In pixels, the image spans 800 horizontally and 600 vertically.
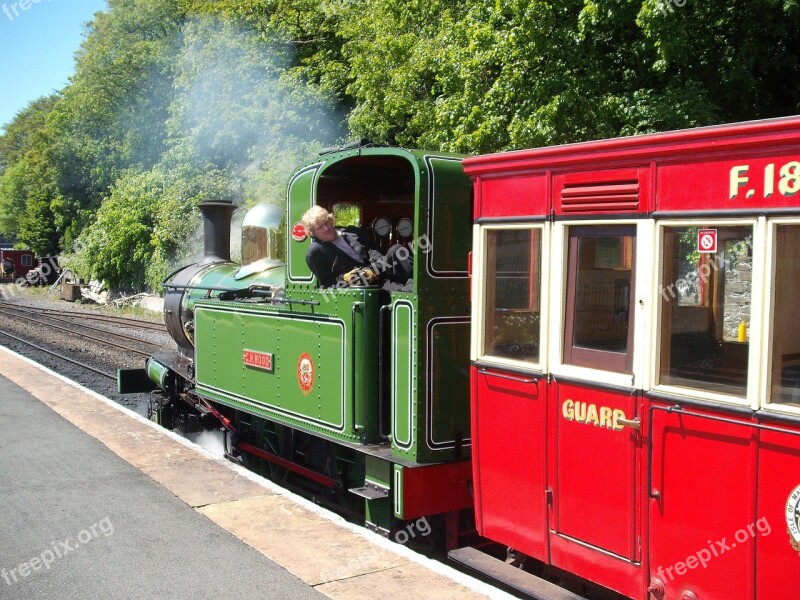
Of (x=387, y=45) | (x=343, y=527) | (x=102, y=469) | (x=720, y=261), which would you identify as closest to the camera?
(x=720, y=261)

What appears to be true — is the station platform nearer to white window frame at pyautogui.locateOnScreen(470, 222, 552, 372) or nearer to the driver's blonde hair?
white window frame at pyautogui.locateOnScreen(470, 222, 552, 372)

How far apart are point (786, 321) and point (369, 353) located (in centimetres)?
267

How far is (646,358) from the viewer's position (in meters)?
3.41

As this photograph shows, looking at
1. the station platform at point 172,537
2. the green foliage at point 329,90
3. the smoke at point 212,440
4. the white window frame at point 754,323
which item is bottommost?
the smoke at point 212,440

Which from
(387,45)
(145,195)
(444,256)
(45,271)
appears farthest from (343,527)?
(45,271)

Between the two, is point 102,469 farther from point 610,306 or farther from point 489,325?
point 610,306

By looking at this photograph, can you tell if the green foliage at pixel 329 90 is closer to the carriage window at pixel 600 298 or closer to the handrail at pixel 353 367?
the handrail at pixel 353 367

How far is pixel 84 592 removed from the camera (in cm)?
426

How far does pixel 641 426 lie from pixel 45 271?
53.4 meters

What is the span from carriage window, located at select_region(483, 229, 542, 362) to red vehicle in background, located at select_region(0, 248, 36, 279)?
5724cm

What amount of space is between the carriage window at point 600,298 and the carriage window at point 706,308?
189mm

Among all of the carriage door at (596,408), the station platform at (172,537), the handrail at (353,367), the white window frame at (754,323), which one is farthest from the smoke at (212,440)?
the white window frame at (754,323)

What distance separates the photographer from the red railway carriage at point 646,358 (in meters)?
3.00

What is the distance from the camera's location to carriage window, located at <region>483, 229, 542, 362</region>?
13.2ft
